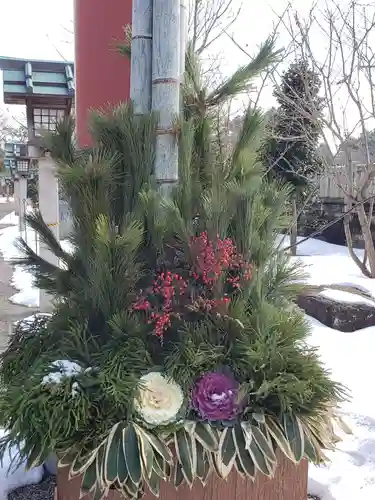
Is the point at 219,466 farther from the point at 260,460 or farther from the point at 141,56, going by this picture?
the point at 141,56

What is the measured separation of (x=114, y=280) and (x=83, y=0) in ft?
6.50

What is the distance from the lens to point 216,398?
165 centimetres

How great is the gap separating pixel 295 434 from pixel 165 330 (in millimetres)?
519

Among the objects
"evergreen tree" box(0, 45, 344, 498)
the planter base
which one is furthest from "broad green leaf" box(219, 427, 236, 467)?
the planter base

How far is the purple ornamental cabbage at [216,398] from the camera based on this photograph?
1.66 m

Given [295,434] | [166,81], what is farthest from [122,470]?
[166,81]

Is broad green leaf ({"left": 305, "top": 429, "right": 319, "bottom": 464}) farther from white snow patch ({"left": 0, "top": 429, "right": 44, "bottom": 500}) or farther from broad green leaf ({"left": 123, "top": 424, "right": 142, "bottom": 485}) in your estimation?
white snow patch ({"left": 0, "top": 429, "right": 44, "bottom": 500})

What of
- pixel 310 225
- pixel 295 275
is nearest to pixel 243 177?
pixel 295 275

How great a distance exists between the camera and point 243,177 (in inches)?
72.1

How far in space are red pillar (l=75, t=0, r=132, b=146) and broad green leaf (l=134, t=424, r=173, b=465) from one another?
5.25 feet

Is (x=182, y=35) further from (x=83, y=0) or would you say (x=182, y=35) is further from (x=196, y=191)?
(x=83, y=0)

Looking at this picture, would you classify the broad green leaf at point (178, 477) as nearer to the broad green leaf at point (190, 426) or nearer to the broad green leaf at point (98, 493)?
the broad green leaf at point (190, 426)

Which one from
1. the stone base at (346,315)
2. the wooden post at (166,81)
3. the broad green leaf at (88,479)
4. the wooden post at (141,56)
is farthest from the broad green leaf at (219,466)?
the stone base at (346,315)

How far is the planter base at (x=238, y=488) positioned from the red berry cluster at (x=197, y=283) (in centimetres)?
49
